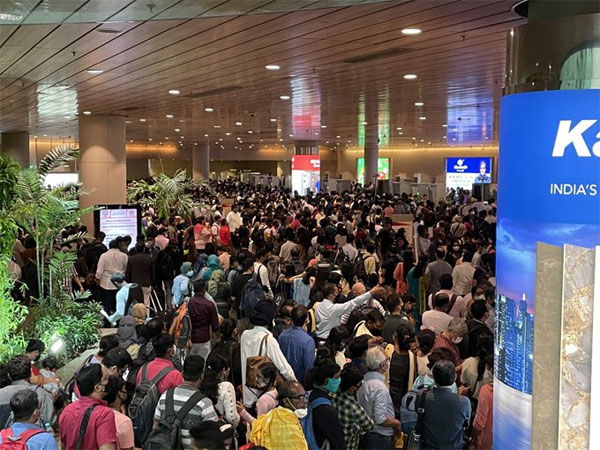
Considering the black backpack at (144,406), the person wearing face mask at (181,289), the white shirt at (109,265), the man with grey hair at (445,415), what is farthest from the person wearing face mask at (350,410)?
the white shirt at (109,265)

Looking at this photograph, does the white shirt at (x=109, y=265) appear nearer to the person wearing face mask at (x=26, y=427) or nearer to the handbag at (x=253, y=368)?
the handbag at (x=253, y=368)

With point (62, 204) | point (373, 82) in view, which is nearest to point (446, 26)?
point (373, 82)

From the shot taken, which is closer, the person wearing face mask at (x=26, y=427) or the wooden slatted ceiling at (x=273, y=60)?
the person wearing face mask at (x=26, y=427)

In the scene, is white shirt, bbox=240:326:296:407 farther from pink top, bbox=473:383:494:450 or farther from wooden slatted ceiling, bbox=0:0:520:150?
wooden slatted ceiling, bbox=0:0:520:150

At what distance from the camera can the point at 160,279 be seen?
40.7 feet

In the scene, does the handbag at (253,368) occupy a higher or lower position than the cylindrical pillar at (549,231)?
lower

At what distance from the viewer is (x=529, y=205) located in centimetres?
409

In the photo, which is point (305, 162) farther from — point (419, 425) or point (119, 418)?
point (119, 418)

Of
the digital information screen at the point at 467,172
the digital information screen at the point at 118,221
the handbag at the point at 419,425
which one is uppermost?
the digital information screen at the point at 467,172

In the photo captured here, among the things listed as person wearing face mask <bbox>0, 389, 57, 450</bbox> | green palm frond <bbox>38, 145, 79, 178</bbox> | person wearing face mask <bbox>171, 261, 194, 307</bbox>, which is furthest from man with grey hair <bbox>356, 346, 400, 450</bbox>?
green palm frond <bbox>38, 145, 79, 178</bbox>

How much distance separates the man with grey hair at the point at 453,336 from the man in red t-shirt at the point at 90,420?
3.07 m

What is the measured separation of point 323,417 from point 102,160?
15863 millimetres

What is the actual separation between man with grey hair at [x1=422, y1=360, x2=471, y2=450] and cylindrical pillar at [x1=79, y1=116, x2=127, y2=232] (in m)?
15.5

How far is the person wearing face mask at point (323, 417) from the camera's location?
4.81 m
